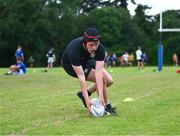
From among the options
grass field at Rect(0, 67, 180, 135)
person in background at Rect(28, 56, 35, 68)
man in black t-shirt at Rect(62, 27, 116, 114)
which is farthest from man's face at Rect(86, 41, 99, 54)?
person in background at Rect(28, 56, 35, 68)

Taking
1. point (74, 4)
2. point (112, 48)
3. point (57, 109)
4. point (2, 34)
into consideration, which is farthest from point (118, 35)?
point (57, 109)

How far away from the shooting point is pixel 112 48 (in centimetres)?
7888

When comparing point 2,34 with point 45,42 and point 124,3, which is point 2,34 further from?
point 124,3

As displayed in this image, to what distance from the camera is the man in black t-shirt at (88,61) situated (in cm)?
866

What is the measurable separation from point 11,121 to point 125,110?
2613 mm

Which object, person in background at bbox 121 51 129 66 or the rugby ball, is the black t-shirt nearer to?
the rugby ball

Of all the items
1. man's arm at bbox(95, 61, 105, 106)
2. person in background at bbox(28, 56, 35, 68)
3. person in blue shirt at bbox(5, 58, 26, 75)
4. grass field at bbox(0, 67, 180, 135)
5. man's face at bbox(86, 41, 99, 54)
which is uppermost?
man's face at bbox(86, 41, 99, 54)

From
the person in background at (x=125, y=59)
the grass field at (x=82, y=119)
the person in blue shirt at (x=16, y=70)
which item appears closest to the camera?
the grass field at (x=82, y=119)

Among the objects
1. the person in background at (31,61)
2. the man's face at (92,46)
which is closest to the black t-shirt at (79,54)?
the man's face at (92,46)

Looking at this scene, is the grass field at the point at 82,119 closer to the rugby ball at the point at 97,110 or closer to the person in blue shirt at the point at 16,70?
the rugby ball at the point at 97,110

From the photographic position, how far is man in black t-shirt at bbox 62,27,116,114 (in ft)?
28.4

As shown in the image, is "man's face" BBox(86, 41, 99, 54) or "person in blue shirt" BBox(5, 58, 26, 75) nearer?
"man's face" BBox(86, 41, 99, 54)

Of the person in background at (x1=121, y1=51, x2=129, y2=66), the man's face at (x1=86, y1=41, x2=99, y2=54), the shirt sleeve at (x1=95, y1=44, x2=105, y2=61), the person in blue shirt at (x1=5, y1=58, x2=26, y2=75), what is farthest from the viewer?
the person in background at (x1=121, y1=51, x2=129, y2=66)

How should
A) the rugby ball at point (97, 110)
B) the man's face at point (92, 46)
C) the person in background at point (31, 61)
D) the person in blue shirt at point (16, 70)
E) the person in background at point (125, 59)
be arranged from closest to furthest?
the man's face at point (92, 46) → the rugby ball at point (97, 110) → the person in blue shirt at point (16, 70) → the person in background at point (125, 59) → the person in background at point (31, 61)
